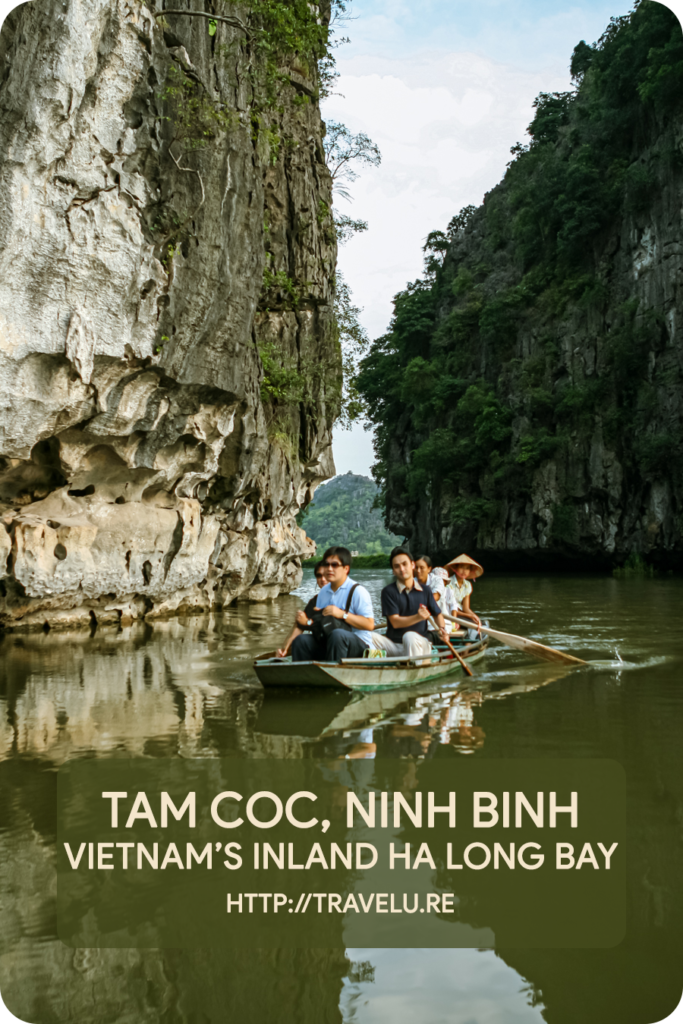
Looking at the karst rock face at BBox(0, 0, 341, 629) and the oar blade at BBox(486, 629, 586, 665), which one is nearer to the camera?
the oar blade at BBox(486, 629, 586, 665)

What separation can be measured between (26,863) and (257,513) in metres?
16.1

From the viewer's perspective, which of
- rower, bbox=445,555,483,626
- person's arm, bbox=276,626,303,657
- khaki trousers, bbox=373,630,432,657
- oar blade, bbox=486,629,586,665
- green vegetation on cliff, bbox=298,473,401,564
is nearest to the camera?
person's arm, bbox=276,626,303,657

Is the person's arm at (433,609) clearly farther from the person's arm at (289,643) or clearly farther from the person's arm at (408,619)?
the person's arm at (289,643)

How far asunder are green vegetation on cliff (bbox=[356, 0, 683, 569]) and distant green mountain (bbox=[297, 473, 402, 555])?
4574cm

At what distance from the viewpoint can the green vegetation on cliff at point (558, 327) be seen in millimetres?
30609

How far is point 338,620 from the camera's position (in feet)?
25.7

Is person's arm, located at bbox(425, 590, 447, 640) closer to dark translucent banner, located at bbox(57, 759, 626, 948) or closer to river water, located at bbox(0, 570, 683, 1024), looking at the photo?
river water, located at bbox(0, 570, 683, 1024)

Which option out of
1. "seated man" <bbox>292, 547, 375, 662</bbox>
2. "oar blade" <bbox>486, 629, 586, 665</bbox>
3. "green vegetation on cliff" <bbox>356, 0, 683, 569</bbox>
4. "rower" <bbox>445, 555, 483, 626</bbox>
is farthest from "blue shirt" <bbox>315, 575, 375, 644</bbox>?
"green vegetation on cliff" <bbox>356, 0, 683, 569</bbox>

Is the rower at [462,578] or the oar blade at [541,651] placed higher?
the rower at [462,578]

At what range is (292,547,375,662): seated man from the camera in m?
7.61

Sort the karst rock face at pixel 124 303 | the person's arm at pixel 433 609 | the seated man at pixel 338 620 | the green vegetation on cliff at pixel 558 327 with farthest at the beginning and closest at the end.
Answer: the green vegetation on cliff at pixel 558 327
the karst rock face at pixel 124 303
the person's arm at pixel 433 609
the seated man at pixel 338 620

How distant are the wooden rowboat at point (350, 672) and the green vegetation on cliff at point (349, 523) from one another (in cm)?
7905

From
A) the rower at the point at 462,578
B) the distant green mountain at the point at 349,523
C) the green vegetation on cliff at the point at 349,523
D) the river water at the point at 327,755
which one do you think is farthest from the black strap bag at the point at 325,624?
the green vegetation on cliff at the point at 349,523

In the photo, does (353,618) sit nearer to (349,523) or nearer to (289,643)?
(289,643)
